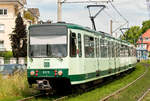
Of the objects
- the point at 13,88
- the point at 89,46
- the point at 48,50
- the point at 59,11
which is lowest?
the point at 13,88

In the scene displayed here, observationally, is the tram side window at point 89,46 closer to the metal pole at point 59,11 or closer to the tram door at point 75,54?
the tram door at point 75,54

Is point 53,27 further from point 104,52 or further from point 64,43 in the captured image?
point 104,52

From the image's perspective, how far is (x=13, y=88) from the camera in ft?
49.3

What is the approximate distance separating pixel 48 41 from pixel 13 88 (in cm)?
297

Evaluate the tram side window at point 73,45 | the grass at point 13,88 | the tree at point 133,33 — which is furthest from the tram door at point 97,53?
the tree at point 133,33

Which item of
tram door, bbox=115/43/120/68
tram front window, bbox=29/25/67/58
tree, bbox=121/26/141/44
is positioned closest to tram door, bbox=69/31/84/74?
tram front window, bbox=29/25/67/58

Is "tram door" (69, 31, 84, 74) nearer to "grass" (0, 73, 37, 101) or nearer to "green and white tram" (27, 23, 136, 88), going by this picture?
"green and white tram" (27, 23, 136, 88)

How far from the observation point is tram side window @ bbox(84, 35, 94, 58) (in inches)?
597

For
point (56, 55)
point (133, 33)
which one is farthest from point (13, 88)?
point (133, 33)

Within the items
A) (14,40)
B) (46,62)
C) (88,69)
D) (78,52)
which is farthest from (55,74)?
(14,40)

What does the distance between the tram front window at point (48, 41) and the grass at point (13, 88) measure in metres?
2.01

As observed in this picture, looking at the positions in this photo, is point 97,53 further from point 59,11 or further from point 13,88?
point 13,88

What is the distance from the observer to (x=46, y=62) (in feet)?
44.5

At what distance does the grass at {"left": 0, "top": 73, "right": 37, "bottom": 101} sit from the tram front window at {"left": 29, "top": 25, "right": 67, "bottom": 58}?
201cm
